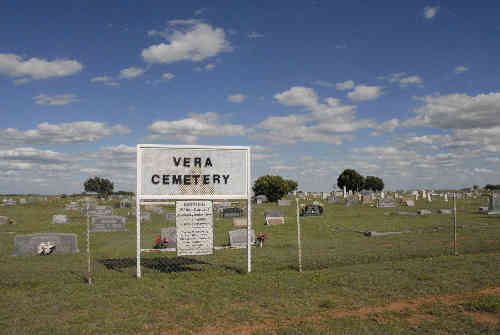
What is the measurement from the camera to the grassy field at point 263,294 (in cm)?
655

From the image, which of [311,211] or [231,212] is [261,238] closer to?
[231,212]

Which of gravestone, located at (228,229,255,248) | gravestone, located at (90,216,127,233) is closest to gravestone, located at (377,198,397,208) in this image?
gravestone, located at (90,216,127,233)

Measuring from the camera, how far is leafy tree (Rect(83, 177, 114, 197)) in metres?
119

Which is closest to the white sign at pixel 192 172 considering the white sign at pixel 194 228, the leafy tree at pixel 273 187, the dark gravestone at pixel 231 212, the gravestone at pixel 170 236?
the white sign at pixel 194 228

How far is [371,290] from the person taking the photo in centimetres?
853

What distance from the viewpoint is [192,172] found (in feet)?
36.3

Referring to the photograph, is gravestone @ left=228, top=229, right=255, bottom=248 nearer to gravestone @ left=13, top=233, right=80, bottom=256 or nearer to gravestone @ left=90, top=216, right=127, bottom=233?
gravestone @ left=13, top=233, right=80, bottom=256

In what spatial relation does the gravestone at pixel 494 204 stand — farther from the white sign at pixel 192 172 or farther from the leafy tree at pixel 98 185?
the leafy tree at pixel 98 185

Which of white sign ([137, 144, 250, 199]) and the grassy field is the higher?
white sign ([137, 144, 250, 199])

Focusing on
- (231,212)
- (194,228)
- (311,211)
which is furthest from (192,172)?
(311,211)

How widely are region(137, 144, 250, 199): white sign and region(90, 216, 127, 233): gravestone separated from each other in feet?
51.4

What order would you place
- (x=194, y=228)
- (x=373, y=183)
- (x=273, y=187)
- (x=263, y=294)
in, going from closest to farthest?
(x=263, y=294), (x=194, y=228), (x=273, y=187), (x=373, y=183)

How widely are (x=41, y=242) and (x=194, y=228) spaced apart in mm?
7913

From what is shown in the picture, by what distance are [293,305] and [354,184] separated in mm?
100163
